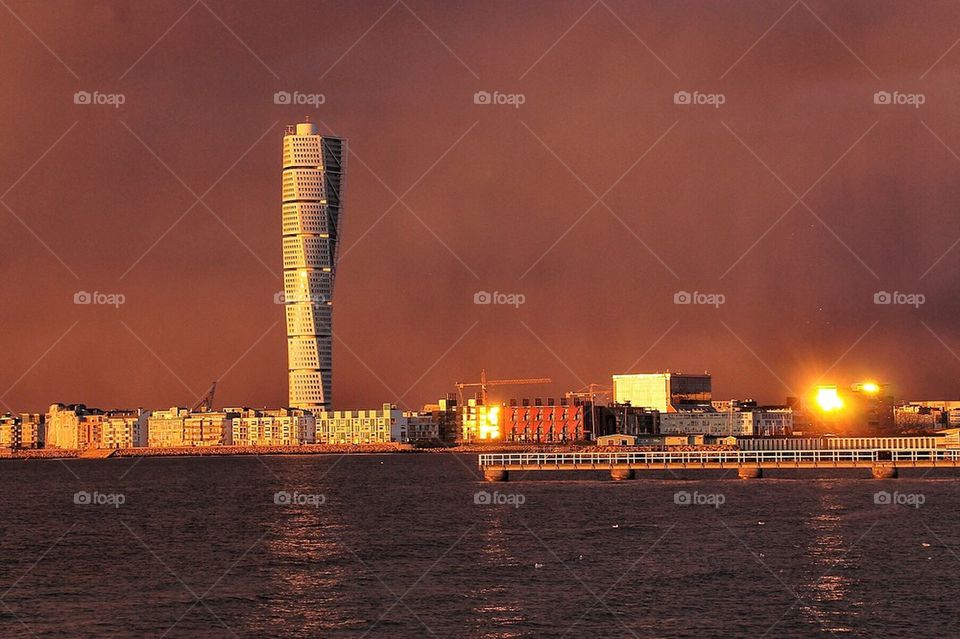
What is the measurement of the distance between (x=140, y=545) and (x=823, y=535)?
37543 mm

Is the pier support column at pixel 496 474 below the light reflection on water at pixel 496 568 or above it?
above

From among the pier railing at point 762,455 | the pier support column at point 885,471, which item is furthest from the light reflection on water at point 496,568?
the pier railing at point 762,455

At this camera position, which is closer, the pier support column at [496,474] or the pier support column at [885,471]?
the pier support column at [885,471]

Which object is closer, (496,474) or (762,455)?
(496,474)

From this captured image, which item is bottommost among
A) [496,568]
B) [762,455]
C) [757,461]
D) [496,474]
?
[496,568]

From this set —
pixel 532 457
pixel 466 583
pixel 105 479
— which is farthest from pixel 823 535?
pixel 105 479

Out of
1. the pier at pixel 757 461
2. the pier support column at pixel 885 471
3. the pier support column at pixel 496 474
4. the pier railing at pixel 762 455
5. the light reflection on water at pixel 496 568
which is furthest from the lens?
the pier support column at pixel 496 474

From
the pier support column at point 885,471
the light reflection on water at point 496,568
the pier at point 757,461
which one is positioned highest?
the pier at point 757,461

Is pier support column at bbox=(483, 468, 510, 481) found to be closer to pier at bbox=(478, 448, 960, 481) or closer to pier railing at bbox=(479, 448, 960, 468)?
pier at bbox=(478, 448, 960, 481)

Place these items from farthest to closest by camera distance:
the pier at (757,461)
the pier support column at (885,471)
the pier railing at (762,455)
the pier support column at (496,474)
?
the pier support column at (496,474), the pier railing at (762,455), the pier at (757,461), the pier support column at (885,471)

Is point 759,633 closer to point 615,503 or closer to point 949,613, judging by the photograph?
point 949,613

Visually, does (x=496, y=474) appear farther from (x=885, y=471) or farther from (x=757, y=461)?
(x=885, y=471)

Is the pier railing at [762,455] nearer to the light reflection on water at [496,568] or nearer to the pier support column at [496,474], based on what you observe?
the pier support column at [496,474]

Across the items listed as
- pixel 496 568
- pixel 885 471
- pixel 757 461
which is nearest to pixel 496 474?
pixel 757 461
